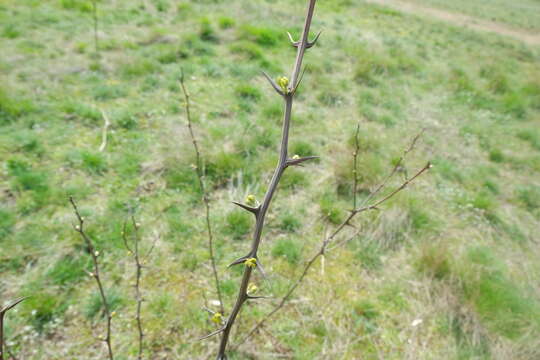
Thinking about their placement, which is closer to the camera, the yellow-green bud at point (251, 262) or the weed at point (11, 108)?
the yellow-green bud at point (251, 262)

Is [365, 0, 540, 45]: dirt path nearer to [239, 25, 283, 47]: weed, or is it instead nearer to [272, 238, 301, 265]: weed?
[239, 25, 283, 47]: weed

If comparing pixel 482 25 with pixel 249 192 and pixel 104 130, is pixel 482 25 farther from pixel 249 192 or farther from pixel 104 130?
pixel 104 130

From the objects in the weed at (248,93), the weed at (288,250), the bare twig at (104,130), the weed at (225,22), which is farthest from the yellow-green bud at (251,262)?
the weed at (225,22)

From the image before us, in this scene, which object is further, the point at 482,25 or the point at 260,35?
the point at 482,25

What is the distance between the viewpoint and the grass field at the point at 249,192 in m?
1.97

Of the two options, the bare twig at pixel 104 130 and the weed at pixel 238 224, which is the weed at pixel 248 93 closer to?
the bare twig at pixel 104 130

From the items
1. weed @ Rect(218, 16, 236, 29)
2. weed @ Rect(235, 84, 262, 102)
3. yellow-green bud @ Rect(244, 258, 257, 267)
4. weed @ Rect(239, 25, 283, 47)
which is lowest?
weed @ Rect(235, 84, 262, 102)

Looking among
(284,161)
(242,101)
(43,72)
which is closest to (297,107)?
(242,101)

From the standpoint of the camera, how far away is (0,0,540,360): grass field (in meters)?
1.97

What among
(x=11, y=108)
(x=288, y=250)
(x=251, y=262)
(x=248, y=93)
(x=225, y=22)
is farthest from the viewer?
(x=225, y=22)

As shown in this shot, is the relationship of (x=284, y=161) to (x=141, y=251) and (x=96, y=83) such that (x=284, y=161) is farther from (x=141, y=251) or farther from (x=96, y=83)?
(x=96, y=83)

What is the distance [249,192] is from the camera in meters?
2.89

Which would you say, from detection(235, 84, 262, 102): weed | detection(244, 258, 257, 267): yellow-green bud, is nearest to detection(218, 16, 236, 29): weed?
detection(235, 84, 262, 102): weed

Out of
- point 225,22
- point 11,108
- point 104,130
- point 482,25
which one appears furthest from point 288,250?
point 482,25
